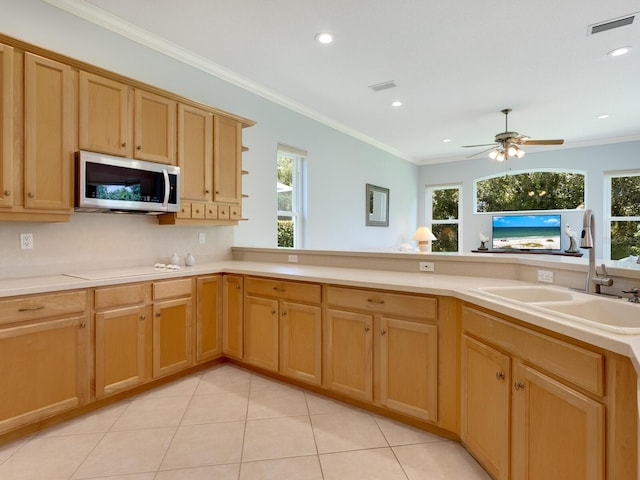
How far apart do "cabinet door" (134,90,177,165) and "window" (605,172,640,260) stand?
717 cm

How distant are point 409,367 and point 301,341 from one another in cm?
84

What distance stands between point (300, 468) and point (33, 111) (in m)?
2.59

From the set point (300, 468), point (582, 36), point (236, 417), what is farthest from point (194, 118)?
point (582, 36)

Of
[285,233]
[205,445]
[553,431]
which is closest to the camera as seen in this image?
[553,431]

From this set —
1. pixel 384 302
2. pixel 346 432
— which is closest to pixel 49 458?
pixel 346 432

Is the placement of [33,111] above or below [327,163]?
below

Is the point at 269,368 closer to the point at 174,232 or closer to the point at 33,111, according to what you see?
the point at 174,232

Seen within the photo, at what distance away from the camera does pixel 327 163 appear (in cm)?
527

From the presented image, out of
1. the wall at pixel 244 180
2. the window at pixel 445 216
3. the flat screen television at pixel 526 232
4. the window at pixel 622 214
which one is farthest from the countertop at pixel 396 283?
the window at pixel 445 216

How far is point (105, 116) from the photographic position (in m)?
2.50

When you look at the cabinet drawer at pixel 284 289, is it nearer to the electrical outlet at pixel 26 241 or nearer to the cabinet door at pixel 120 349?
the cabinet door at pixel 120 349

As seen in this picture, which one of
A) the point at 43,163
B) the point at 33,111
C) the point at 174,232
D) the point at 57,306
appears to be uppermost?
the point at 33,111

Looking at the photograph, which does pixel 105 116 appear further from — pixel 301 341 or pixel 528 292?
pixel 528 292

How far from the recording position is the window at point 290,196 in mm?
4621
